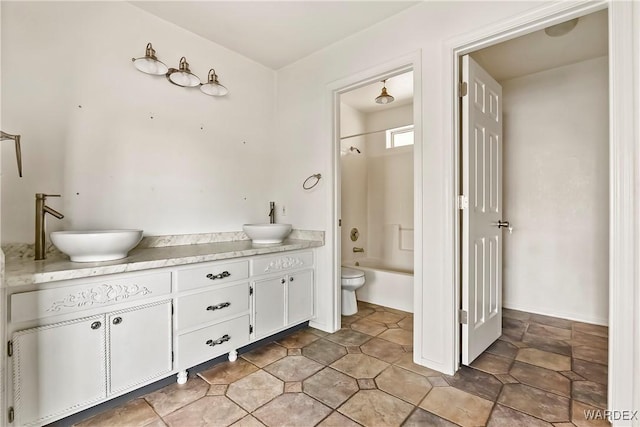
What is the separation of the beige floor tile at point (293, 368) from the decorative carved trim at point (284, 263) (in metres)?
0.64

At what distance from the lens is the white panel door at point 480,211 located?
1928 mm

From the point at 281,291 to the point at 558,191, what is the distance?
283 cm

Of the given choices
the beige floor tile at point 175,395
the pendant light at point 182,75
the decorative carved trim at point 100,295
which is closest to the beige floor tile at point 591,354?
the beige floor tile at point 175,395

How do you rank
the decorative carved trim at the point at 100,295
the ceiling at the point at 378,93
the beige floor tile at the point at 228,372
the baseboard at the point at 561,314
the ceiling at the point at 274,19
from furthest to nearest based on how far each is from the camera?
the ceiling at the point at 378,93
the baseboard at the point at 561,314
the ceiling at the point at 274,19
the beige floor tile at the point at 228,372
the decorative carved trim at the point at 100,295

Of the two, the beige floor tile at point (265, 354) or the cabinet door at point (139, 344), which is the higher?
the cabinet door at point (139, 344)

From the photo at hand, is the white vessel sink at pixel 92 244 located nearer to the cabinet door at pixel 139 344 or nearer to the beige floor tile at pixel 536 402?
the cabinet door at pixel 139 344

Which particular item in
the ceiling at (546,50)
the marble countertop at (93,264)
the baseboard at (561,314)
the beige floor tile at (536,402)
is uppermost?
the ceiling at (546,50)

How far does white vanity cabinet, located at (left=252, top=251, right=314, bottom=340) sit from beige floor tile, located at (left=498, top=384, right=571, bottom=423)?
4.78 feet

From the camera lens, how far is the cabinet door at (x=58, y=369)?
1.24 m

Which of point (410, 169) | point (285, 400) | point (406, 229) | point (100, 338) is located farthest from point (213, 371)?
point (410, 169)

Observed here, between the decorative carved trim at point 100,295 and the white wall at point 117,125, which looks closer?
the decorative carved trim at point 100,295

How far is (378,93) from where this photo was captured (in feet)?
12.0

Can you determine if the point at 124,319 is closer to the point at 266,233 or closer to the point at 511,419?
the point at 266,233

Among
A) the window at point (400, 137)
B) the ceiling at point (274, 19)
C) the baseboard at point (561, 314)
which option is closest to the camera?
the ceiling at point (274, 19)
